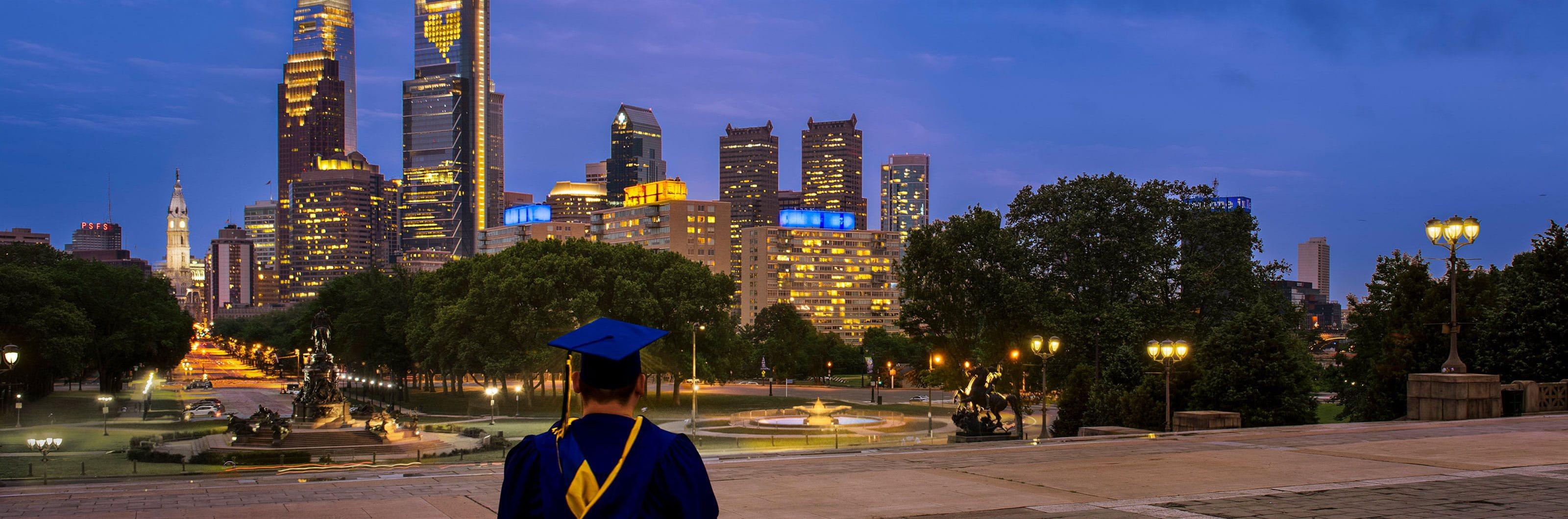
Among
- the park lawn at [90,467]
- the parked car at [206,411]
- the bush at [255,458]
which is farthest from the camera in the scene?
the parked car at [206,411]

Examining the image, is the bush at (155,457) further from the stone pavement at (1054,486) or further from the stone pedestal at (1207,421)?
the stone pedestal at (1207,421)

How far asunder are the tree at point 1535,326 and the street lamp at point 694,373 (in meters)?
32.9

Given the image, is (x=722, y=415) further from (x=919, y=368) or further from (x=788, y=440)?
(x=919, y=368)

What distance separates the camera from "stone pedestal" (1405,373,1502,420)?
25.7m

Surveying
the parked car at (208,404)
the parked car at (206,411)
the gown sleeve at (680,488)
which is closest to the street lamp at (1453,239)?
the gown sleeve at (680,488)

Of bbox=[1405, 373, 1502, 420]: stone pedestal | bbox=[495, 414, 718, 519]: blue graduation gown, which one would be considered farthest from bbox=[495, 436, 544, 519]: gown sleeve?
bbox=[1405, 373, 1502, 420]: stone pedestal

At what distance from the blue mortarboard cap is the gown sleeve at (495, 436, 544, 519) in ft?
1.35

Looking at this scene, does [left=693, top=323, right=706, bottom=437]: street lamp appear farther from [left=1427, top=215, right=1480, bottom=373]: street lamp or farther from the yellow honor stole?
the yellow honor stole

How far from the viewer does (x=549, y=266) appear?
7750 centimetres

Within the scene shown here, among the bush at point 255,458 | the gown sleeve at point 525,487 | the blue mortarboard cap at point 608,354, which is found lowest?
the bush at point 255,458

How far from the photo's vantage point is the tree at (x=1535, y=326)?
97.5ft

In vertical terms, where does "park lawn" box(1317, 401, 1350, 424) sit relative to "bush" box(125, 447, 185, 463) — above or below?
below

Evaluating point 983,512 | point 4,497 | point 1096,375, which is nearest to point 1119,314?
point 1096,375

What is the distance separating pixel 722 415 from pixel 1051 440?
160 ft
